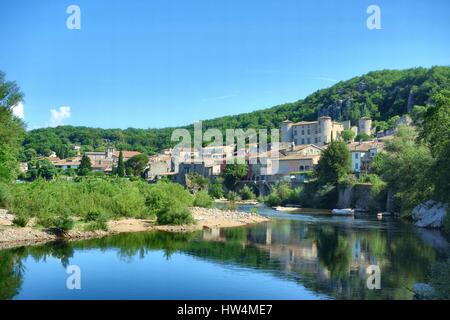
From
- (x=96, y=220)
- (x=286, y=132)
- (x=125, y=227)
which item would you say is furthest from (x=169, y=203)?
(x=286, y=132)

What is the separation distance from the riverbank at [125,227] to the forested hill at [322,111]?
217 feet

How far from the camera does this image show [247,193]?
67375 mm

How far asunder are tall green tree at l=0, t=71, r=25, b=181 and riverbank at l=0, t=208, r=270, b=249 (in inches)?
245

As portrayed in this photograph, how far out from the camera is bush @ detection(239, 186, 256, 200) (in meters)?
66.9

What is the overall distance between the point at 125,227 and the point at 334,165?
27843 mm

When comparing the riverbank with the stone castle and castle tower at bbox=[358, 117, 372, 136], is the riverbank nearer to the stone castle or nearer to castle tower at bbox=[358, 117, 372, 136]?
the stone castle

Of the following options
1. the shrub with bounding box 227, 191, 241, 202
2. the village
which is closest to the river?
the village

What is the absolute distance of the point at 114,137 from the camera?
449ft

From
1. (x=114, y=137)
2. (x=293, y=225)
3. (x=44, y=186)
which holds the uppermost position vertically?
(x=114, y=137)

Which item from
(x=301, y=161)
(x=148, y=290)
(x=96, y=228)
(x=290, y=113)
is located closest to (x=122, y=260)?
(x=148, y=290)
